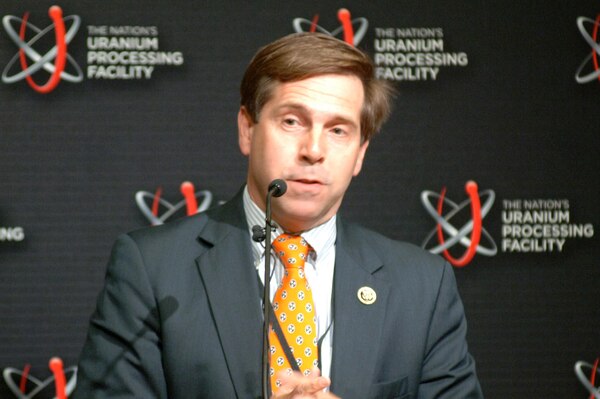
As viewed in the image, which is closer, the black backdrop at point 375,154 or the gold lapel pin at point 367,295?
the gold lapel pin at point 367,295

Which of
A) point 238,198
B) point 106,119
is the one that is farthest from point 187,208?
point 238,198

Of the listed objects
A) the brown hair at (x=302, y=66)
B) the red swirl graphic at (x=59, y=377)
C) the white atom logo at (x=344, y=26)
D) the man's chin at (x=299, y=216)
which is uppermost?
the white atom logo at (x=344, y=26)

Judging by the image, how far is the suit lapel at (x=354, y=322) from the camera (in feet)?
7.94

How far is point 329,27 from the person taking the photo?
3.84m

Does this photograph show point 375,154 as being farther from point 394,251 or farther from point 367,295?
point 367,295

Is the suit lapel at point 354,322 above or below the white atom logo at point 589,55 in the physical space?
below

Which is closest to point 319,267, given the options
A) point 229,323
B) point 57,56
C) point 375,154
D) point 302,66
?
point 229,323

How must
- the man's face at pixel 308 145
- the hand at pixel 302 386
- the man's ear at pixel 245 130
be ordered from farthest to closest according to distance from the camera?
1. the man's ear at pixel 245 130
2. the man's face at pixel 308 145
3. the hand at pixel 302 386

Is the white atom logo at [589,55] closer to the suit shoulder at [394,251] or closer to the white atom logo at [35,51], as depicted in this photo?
the suit shoulder at [394,251]

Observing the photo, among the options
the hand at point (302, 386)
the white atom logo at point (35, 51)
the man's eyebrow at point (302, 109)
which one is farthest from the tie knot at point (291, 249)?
the white atom logo at point (35, 51)

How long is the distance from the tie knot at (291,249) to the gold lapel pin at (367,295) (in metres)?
0.18

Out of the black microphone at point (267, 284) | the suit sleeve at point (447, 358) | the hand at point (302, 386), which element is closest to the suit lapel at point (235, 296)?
the hand at point (302, 386)

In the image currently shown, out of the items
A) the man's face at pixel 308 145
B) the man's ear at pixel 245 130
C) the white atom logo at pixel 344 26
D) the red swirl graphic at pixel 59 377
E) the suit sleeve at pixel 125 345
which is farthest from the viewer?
the white atom logo at pixel 344 26

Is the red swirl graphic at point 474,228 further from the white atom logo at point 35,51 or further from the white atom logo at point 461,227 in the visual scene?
the white atom logo at point 35,51
